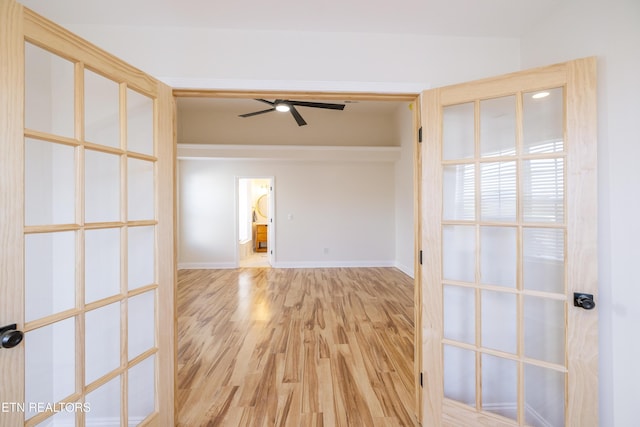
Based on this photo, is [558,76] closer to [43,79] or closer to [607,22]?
[607,22]

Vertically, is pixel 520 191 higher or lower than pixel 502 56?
lower

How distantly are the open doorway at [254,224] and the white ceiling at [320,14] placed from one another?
4516mm

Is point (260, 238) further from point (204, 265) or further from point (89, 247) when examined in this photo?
point (89, 247)

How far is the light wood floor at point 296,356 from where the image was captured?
1.76 metres

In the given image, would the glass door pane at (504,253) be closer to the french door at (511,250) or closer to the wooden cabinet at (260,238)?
the french door at (511,250)

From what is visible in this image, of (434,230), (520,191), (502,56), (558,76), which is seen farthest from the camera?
(502,56)

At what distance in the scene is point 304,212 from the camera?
6.12 meters

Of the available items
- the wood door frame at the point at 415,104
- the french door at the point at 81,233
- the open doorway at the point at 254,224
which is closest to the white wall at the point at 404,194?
the open doorway at the point at 254,224

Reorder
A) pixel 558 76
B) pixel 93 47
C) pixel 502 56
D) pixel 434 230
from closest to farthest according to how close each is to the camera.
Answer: pixel 93 47, pixel 558 76, pixel 434 230, pixel 502 56

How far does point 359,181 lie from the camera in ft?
20.1

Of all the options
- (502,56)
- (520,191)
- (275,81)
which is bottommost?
(520,191)

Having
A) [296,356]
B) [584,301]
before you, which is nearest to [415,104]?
[584,301]

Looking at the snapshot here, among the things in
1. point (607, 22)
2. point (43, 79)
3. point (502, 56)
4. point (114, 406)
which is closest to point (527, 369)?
point (607, 22)

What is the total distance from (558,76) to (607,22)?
0.31 metres
